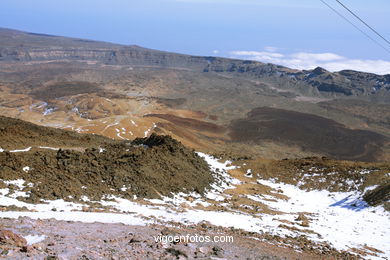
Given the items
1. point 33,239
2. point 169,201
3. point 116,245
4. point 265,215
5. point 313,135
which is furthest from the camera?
point 313,135

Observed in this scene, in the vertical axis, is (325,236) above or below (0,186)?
below

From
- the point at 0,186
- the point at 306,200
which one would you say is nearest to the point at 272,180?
the point at 306,200

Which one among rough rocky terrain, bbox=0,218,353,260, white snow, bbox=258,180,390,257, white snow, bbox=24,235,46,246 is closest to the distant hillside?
white snow, bbox=258,180,390,257

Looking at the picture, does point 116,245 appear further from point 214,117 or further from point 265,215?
point 214,117

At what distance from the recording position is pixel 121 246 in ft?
35.2

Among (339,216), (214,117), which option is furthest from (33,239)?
(214,117)

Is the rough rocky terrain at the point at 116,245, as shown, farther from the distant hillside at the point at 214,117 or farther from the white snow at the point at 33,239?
the distant hillside at the point at 214,117

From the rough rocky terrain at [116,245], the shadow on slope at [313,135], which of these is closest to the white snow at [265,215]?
the rough rocky terrain at [116,245]

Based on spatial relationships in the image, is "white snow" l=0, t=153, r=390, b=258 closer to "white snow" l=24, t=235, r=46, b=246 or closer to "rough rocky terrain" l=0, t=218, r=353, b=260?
"rough rocky terrain" l=0, t=218, r=353, b=260

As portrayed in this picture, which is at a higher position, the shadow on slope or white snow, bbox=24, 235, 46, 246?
white snow, bbox=24, 235, 46, 246

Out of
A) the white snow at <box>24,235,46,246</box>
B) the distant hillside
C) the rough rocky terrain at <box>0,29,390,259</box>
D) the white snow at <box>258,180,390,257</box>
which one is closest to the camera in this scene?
the white snow at <box>24,235,46,246</box>

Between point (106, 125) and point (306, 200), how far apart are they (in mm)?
49916

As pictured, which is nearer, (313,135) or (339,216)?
(339,216)

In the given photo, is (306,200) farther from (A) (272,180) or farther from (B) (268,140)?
(B) (268,140)
